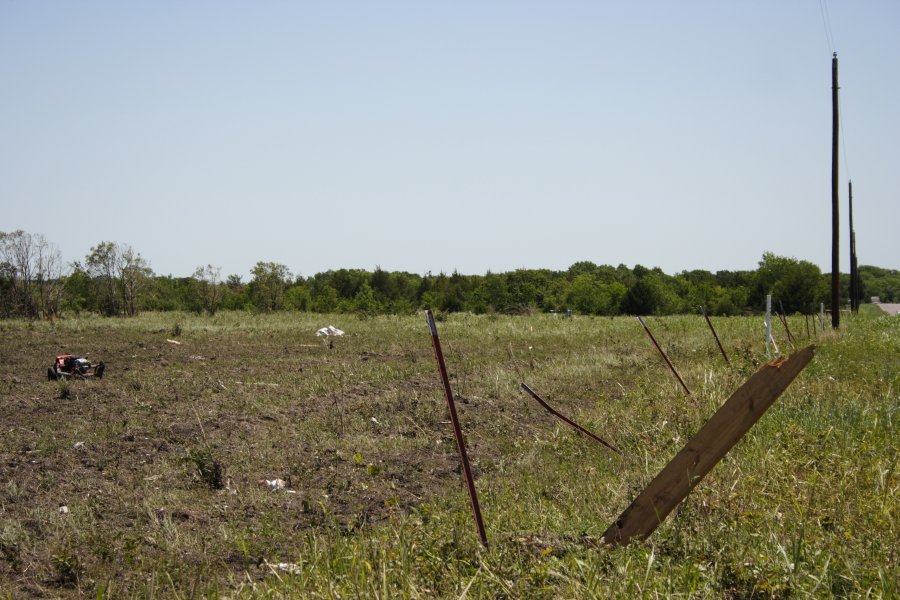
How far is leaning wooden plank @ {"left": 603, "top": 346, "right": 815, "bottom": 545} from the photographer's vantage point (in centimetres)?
331

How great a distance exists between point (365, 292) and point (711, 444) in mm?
33050

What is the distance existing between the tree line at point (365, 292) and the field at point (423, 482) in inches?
645

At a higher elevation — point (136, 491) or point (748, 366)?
point (748, 366)

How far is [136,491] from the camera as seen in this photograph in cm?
629

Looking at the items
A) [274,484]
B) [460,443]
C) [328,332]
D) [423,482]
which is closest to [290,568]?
[460,443]

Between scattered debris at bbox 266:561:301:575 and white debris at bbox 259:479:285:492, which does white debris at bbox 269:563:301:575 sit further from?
white debris at bbox 259:479:285:492

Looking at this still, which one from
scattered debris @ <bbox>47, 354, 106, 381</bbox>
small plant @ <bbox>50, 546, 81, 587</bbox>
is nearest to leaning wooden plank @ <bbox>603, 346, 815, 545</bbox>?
small plant @ <bbox>50, 546, 81, 587</bbox>

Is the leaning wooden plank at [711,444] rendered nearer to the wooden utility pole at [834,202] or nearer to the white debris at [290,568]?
the white debris at [290,568]

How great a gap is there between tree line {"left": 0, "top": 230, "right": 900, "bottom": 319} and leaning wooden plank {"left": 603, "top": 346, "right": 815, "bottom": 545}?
25929 mm

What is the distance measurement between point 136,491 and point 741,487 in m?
5.11

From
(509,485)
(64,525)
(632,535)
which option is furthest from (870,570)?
(64,525)

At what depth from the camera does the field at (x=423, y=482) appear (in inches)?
136

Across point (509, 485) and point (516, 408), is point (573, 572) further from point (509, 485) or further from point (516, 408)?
point (516, 408)

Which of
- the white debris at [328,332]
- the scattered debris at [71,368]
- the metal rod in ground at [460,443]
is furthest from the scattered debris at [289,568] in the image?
the white debris at [328,332]
